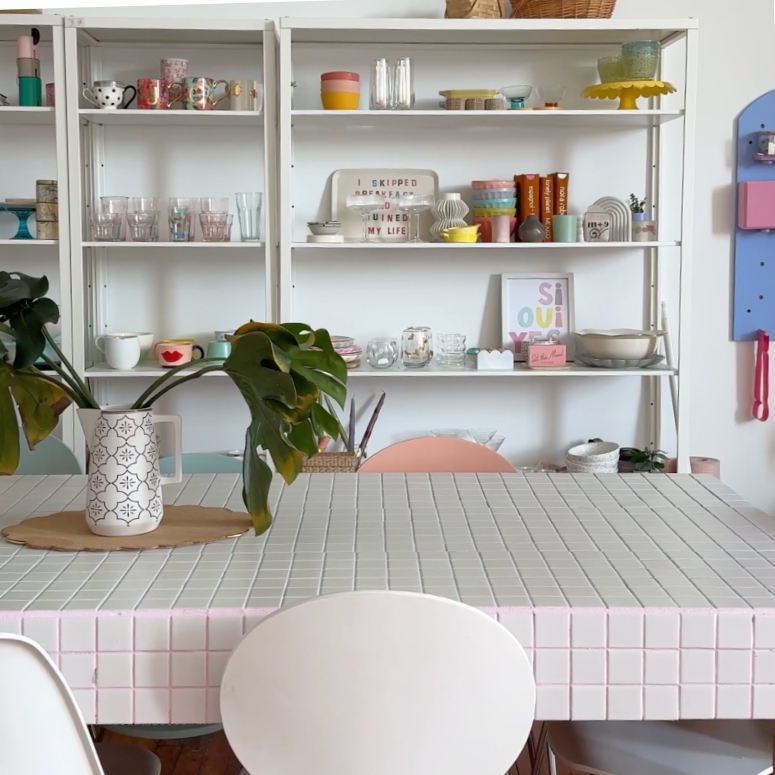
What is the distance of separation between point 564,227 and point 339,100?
78cm

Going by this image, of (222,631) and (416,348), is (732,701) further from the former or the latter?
(416,348)

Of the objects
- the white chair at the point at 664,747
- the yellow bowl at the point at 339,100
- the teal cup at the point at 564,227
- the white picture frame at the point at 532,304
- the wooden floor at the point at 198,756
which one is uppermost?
the yellow bowl at the point at 339,100

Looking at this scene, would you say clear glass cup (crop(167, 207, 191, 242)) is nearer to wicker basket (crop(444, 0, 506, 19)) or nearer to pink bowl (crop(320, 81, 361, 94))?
pink bowl (crop(320, 81, 361, 94))

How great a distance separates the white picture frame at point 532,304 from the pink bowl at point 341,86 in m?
0.77

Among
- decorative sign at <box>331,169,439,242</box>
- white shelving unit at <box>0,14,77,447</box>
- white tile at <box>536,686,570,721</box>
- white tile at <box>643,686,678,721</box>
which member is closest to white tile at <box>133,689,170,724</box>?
white tile at <box>536,686,570,721</box>

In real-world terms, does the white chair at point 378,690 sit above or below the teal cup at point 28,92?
below

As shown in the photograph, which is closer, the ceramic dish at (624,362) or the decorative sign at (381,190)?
the ceramic dish at (624,362)

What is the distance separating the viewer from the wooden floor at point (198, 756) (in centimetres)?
232

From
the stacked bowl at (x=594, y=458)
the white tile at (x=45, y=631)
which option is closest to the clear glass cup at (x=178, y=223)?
the stacked bowl at (x=594, y=458)

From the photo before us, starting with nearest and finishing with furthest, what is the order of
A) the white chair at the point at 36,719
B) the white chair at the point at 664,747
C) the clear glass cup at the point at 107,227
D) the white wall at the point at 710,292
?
the white chair at the point at 36,719 < the white chair at the point at 664,747 < the clear glass cup at the point at 107,227 < the white wall at the point at 710,292

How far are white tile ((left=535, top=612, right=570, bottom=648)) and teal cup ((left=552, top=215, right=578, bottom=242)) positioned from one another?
2020 mm

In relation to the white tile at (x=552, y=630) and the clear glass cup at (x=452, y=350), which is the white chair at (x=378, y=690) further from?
the clear glass cup at (x=452, y=350)

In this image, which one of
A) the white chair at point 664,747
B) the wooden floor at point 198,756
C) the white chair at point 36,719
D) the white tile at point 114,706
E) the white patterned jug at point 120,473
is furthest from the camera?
the wooden floor at point 198,756

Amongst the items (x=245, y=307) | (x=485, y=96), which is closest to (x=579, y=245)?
(x=485, y=96)
